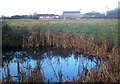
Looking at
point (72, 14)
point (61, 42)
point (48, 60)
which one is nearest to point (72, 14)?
point (72, 14)

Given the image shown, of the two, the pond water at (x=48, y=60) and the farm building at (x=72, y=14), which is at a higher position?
the farm building at (x=72, y=14)

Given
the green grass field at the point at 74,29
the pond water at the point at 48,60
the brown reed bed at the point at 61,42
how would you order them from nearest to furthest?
the pond water at the point at 48,60
the brown reed bed at the point at 61,42
the green grass field at the point at 74,29

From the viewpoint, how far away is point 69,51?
33.2ft

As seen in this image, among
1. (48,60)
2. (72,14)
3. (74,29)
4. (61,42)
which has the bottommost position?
(48,60)

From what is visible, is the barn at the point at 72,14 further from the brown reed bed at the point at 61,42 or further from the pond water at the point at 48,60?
the pond water at the point at 48,60

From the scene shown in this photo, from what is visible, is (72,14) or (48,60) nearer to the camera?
(48,60)

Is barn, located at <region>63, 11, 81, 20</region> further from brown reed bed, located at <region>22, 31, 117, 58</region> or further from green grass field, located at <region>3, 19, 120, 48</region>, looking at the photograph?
brown reed bed, located at <region>22, 31, 117, 58</region>

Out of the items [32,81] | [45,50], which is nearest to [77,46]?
[45,50]

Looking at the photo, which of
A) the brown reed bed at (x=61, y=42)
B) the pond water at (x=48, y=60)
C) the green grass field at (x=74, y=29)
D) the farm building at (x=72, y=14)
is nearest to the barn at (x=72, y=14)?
the farm building at (x=72, y=14)

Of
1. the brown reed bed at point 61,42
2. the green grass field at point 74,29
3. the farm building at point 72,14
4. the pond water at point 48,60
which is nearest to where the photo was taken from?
the pond water at point 48,60

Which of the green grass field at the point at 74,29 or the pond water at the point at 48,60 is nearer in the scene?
the pond water at the point at 48,60

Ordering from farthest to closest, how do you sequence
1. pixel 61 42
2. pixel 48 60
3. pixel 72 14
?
pixel 72 14, pixel 61 42, pixel 48 60

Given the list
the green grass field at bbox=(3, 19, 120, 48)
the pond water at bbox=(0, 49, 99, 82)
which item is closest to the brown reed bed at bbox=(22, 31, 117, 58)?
the pond water at bbox=(0, 49, 99, 82)

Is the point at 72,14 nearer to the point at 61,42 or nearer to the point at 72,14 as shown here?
the point at 72,14
